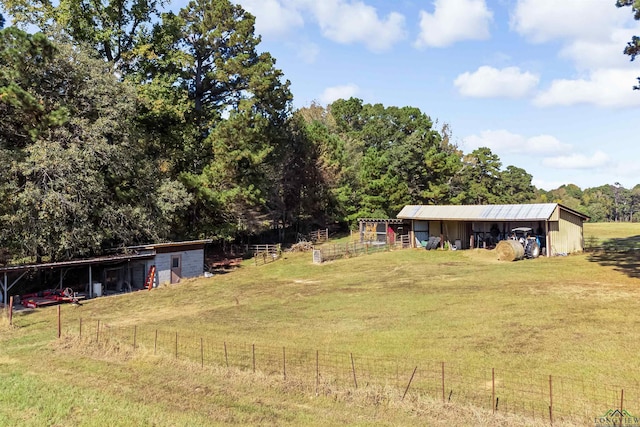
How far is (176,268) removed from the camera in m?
31.1

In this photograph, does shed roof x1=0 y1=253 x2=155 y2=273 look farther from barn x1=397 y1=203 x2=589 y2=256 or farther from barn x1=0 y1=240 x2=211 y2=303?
barn x1=397 y1=203 x2=589 y2=256

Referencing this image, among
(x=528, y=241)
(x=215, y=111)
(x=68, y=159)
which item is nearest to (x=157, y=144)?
(x=215, y=111)

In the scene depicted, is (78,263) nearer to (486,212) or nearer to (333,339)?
(333,339)

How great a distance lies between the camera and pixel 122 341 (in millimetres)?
15867

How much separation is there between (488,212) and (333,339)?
85.7 feet

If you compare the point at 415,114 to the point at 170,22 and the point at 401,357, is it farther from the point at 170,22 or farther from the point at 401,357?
the point at 401,357

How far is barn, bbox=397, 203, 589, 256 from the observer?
33625 mm

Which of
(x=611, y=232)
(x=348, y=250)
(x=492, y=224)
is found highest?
(x=492, y=224)

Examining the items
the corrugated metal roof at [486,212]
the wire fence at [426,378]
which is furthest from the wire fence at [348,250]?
the wire fence at [426,378]

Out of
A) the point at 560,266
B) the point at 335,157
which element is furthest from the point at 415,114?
the point at 560,266

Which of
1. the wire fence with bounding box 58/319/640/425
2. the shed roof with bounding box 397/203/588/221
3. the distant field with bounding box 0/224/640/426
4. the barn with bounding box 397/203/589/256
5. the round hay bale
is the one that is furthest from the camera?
the shed roof with bounding box 397/203/588/221

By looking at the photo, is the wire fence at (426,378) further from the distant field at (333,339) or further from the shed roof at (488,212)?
the shed roof at (488,212)

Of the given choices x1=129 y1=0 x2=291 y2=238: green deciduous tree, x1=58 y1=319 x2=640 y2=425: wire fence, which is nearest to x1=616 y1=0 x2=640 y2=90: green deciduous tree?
x1=58 y1=319 x2=640 y2=425: wire fence

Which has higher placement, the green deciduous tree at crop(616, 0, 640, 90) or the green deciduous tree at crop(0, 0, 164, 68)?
the green deciduous tree at crop(0, 0, 164, 68)
